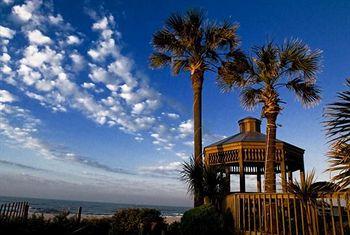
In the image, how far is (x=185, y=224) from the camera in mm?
12516

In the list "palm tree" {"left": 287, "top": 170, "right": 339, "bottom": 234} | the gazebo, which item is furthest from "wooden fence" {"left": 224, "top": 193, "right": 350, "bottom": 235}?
the gazebo

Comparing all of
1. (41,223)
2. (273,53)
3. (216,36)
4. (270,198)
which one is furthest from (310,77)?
(41,223)

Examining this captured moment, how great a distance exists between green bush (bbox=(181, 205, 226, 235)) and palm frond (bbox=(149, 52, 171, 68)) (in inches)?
315

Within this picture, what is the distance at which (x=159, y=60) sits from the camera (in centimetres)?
1739

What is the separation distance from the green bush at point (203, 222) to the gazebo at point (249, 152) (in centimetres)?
408

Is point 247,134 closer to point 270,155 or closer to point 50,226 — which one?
point 270,155

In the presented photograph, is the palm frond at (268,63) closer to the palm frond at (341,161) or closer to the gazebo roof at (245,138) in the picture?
the gazebo roof at (245,138)

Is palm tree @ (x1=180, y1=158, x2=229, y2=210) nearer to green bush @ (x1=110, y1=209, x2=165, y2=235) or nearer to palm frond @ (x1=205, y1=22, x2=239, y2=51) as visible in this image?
green bush @ (x1=110, y1=209, x2=165, y2=235)

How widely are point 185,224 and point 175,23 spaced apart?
9736mm

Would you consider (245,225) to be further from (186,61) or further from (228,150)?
(186,61)

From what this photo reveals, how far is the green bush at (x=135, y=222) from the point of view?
1348cm

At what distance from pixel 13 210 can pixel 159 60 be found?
966cm

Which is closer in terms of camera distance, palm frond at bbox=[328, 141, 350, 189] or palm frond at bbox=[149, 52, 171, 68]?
palm frond at bbox=[328, 141, 350, 189]

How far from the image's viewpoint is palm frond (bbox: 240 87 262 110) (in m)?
14.9
